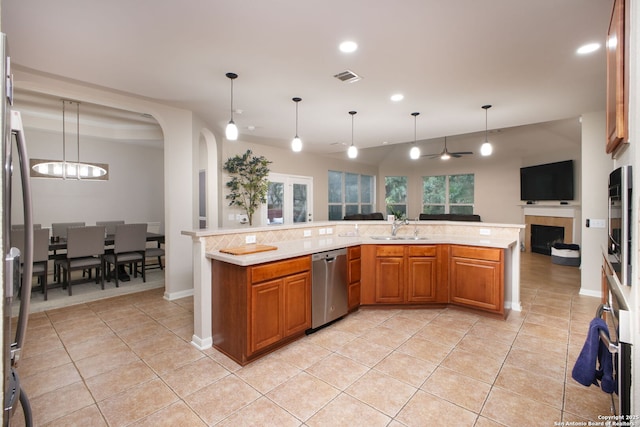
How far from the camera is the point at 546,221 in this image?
7.38 m

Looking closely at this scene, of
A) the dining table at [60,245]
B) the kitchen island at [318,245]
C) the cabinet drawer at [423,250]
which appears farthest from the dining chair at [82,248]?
the cabinet drawer at [423,250]

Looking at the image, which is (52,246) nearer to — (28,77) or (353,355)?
(28,77)

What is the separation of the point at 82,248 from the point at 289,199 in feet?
13.4

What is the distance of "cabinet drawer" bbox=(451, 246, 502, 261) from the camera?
3391 mm

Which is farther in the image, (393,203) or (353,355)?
(393,203)

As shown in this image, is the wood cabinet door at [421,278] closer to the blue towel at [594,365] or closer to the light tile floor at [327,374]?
the light tile floor at [327,374]

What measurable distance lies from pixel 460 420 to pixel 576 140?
23.8 ft

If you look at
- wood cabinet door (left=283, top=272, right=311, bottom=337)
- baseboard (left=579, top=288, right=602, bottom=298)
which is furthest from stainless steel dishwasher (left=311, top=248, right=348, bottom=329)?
baseboard (left=579, top=288, right=602, bottom=298)

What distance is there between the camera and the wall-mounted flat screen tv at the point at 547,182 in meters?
6.81

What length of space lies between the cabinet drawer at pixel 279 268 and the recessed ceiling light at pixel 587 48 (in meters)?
2.92

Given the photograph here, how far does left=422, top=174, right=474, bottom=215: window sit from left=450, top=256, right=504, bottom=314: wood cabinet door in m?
6.12

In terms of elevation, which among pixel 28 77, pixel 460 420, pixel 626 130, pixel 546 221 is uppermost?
pixel 28 77

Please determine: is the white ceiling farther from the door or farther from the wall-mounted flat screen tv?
the wall-mounted flat screen tv

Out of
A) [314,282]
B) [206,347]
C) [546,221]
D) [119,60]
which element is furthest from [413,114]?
[546,221]
